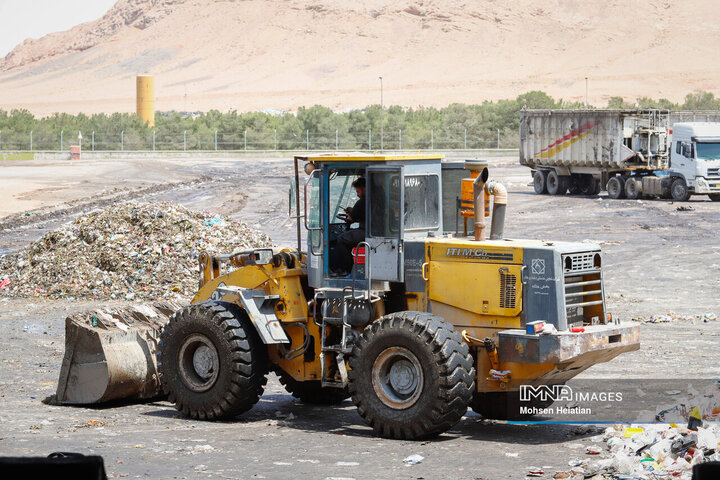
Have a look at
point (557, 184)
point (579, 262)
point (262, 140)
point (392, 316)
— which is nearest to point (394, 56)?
point (262, 140)

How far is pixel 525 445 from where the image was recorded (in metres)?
9.40

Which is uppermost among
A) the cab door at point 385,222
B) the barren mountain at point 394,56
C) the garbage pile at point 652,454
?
→ the barren mountain at point 394,56

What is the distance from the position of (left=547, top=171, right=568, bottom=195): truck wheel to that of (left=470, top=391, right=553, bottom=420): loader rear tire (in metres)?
35.6

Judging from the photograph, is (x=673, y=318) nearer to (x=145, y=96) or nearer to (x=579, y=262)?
(x=579, y=262)

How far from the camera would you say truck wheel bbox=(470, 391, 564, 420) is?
10516mm

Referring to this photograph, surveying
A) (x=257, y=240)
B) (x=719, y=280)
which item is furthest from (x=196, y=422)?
(x=719, y=280)

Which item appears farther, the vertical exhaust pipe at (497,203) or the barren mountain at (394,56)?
the barren mountain at (394,56)

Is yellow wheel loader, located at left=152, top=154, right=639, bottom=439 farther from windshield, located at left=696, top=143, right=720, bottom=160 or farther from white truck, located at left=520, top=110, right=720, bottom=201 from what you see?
white truck, located at left=520, top=110, right=720, bottom=201

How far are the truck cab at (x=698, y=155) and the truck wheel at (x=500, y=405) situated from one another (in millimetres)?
31188

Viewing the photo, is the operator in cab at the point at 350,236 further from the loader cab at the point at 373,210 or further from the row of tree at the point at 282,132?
the row of tree at the point at 282,132

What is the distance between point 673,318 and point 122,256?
9.34m

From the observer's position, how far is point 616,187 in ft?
142

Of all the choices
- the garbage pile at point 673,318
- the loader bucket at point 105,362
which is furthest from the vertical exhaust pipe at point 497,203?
the garbage pile at point 673,318

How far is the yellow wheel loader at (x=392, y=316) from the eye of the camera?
365 inches
